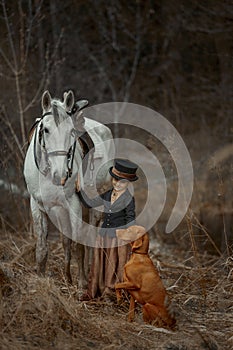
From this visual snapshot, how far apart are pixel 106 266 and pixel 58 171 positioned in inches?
40.9

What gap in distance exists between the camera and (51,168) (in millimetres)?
5648

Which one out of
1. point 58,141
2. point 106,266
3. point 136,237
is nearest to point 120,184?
point 136,237

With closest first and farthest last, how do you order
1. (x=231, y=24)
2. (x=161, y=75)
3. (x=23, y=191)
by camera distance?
(x=23, y=191) → (x=231, y=24) → (x=161, y=75)

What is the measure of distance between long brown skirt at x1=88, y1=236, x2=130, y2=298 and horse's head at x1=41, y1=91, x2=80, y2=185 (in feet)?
2.51

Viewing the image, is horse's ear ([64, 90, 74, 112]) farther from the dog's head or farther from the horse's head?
the dog's head

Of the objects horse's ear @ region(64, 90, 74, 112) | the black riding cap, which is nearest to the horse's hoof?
the black riding cap

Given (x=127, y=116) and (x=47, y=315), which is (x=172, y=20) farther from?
(x=47, y=315)

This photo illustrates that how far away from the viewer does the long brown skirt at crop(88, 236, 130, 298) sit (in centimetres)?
580

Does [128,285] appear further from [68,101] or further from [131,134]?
[131,134]

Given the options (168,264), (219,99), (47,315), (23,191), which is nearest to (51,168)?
(47,315)

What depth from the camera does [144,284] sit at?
5.24 metres

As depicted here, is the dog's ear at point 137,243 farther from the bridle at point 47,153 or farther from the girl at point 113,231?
the bridle at point 47,153

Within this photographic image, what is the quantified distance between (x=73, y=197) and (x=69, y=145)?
2.37 ft

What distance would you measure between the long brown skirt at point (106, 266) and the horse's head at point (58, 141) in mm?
764
